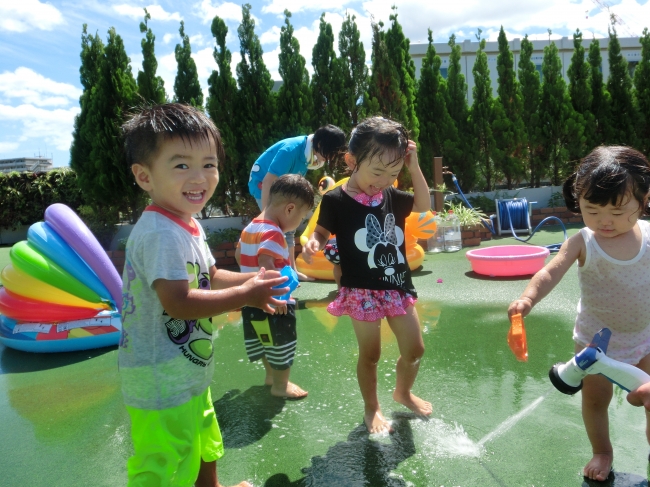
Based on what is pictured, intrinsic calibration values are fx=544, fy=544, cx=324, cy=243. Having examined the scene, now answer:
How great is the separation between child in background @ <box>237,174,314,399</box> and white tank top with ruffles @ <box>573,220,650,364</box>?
5.20ft

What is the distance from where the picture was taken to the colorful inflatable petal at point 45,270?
404 cm

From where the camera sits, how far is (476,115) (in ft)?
38.5

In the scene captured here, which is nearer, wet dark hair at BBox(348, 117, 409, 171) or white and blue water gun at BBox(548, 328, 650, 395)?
white and blue water gun at BBox(548, 328, 650, 395)

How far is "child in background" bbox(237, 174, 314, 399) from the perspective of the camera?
3072mm

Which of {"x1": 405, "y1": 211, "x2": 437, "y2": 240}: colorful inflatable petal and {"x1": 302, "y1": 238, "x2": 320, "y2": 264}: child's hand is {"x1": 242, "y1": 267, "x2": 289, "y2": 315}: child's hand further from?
{"x1": 405, "y1": 211, "x2": 437, "y2": 240}: colorful inflatable petal

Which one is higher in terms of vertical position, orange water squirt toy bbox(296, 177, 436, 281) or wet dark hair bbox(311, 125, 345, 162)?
wet dark hair bbox(311, 125, 345, 162)

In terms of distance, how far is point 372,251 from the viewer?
2637 mm

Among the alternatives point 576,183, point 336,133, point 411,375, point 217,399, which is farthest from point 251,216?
point 576,183

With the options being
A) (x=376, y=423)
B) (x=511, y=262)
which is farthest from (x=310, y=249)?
(x=511, y=262)

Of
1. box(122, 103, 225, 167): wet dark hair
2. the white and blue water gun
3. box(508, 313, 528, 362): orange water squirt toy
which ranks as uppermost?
box(122, 103, 225, 167): wet dark hair

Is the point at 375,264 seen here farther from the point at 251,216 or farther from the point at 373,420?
the point at 251,216

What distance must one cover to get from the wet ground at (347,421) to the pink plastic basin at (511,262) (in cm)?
175

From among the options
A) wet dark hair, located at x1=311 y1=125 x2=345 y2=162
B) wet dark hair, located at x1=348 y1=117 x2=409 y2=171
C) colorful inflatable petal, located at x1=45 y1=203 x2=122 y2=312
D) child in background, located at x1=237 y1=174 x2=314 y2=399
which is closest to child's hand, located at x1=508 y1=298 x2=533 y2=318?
wet dark hair, located at x1=348 y1=117 x2=409 y2=171

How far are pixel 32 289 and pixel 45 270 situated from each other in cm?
22
